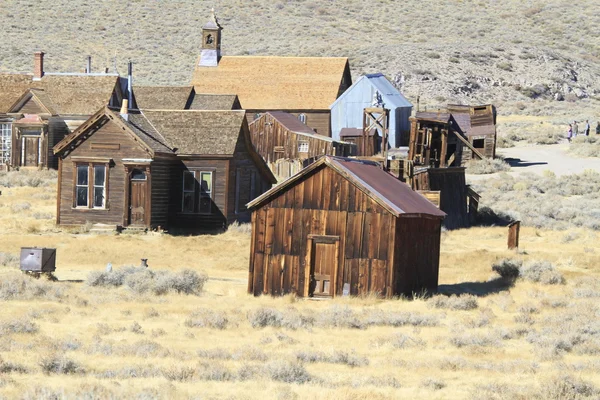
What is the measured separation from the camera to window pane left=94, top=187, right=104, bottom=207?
35812mm

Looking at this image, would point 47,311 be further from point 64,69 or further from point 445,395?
point 64,69

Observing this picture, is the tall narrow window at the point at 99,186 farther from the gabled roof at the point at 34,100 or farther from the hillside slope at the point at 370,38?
the hillside slope at the point at 370,38

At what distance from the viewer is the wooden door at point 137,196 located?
116 ft

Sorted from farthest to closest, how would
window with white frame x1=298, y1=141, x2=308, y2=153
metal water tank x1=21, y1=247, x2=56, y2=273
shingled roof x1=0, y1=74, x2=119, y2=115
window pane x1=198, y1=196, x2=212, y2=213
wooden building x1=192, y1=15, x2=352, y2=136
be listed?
wooden building x1=192, y1=15, x2=352, y2=136
window with white frame x1=298, y1=141, x2=308, y2=153
shingled roof x1=0, y1=74, x2=119, y2=115
window pane x1=198, y1=196, x2=212, y2=213
metal water tank x1=21, y1=247, x2=56, y2=273

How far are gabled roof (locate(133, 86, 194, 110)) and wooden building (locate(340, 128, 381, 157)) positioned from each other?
8.22 meters

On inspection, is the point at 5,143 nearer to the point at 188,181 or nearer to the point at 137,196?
the point at 188,181

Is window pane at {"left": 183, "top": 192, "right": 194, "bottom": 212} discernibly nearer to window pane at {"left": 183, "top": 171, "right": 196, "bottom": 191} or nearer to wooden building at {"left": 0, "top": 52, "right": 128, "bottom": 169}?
window pane at {"left": 183, "top": 171, "right": 196, "bottom": 191}

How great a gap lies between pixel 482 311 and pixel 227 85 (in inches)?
1707

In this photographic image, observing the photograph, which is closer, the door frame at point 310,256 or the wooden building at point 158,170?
the door frame at point 310,256

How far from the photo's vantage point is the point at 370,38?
106 m

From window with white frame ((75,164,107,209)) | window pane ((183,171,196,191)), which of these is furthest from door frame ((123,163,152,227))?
window pane ((183,171,196,191))

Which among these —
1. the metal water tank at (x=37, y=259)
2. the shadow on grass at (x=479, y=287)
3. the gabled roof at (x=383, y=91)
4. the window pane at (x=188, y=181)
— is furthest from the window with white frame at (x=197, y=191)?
the gabled roof at (x=383, y=91)

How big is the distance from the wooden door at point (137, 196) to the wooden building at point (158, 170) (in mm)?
31

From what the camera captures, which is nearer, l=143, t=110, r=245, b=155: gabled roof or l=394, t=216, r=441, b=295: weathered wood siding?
l=394, t=216, r=441, b=295: weathered wood siding
